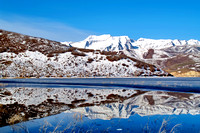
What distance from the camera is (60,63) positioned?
94875 mm

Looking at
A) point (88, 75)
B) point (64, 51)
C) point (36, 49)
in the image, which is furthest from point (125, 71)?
point (36, 49)

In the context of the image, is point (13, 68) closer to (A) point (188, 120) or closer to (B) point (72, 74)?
(B) point (72, 74)

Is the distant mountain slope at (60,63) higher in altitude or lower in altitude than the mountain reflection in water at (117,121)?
higher

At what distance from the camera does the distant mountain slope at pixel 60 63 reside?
8681 centimetres

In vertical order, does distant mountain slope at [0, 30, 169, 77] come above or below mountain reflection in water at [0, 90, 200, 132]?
above

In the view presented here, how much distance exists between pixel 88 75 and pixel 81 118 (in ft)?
255

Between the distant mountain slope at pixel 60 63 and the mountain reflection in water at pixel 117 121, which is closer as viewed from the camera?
the mountain reflection in water at pixel 117 121

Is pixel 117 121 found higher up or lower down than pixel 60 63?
Result: lower down

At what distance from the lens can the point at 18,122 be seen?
1257 cm

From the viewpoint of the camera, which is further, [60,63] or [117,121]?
[60,63]

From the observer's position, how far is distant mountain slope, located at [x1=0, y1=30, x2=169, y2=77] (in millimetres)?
86812

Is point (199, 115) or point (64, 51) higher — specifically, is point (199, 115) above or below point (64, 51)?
below

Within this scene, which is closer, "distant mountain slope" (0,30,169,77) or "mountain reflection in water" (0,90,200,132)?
"mountain reflection in water" (0,90,200,132)

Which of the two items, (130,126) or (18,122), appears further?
(18,122)
